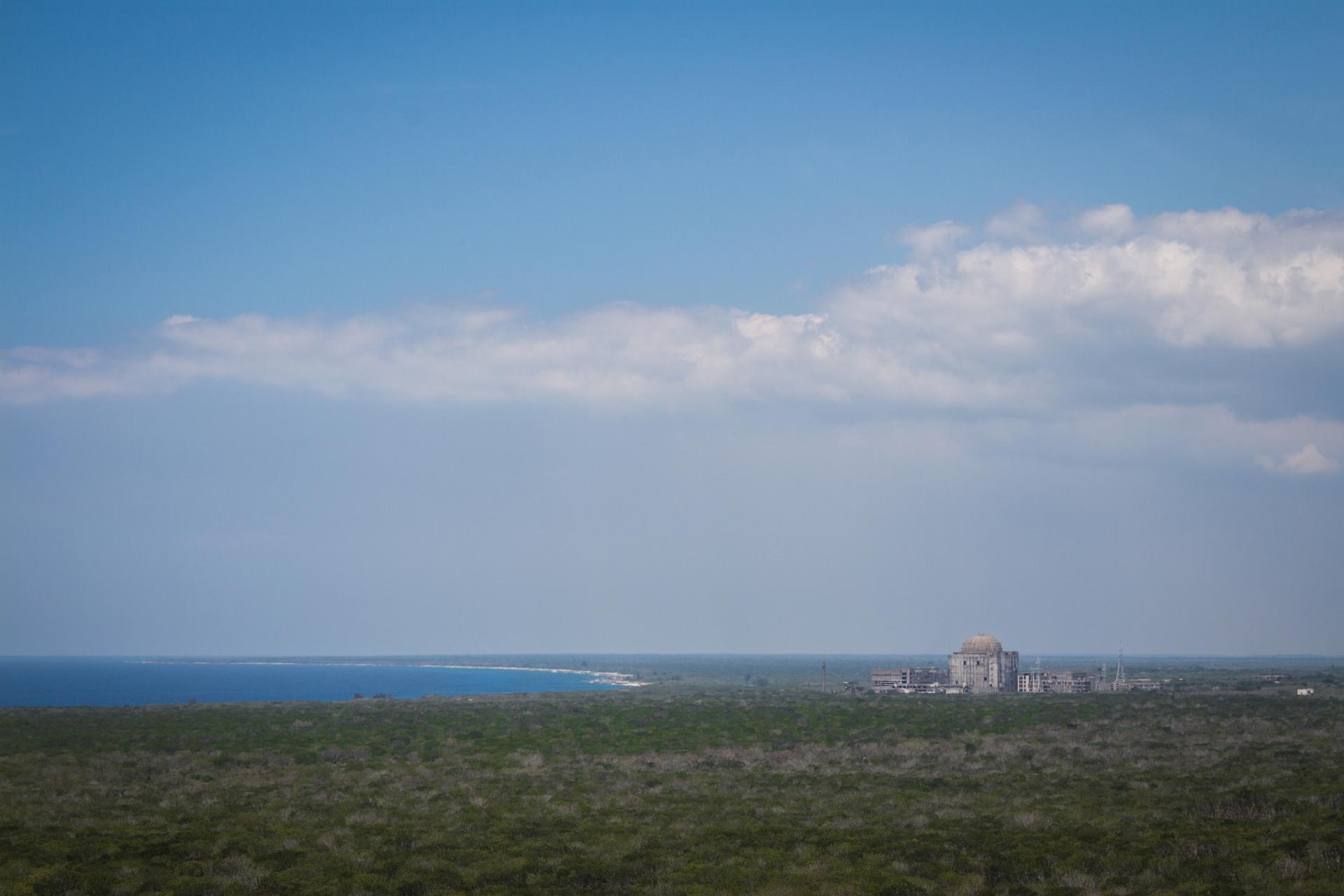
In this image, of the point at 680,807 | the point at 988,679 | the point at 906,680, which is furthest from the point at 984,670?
the point at 680,807

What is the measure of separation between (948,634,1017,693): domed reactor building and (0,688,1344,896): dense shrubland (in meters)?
70.1

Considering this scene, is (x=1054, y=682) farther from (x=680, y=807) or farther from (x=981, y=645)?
(x=680, y=807)

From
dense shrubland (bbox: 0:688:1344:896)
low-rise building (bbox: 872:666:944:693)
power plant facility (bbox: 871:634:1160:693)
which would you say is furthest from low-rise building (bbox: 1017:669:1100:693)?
dense shrubland (bbox: 0:688:1344:896)

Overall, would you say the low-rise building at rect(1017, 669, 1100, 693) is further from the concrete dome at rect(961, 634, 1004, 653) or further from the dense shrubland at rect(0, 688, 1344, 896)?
the dense shrubland at rect(0, 688, 1344, 896)

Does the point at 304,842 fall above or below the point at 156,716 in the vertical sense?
above

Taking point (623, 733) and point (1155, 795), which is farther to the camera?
point (623, 733)

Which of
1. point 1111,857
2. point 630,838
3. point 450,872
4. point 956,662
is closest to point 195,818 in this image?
point 450,872

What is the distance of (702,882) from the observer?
24.8m

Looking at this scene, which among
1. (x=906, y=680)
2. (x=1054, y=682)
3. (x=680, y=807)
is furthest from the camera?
(x=906, y=680)

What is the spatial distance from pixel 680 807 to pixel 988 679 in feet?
374

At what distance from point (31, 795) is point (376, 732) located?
2675 cm

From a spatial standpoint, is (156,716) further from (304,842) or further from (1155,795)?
(1155,795)

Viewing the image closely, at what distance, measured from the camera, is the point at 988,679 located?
455ft

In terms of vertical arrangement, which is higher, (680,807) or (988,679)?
(680,807)
